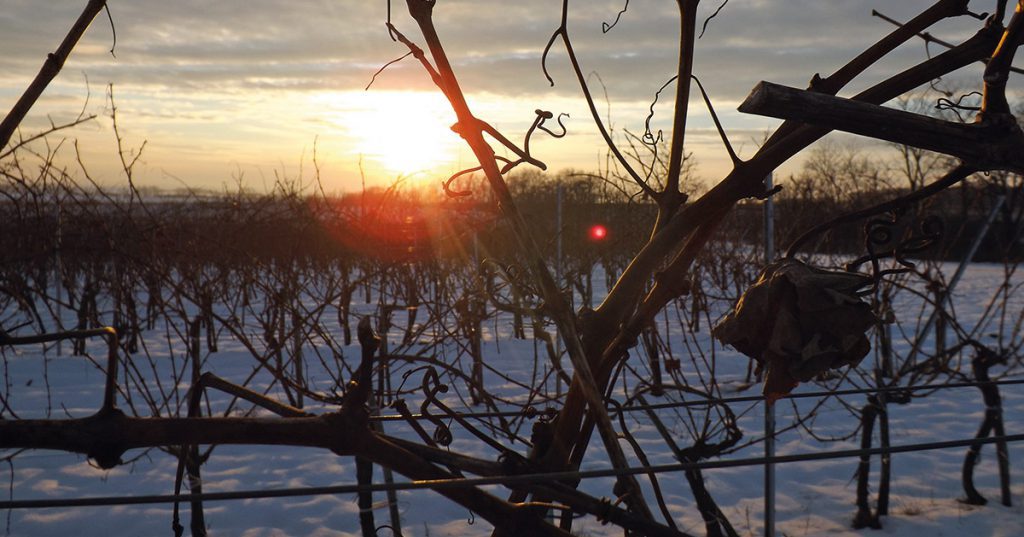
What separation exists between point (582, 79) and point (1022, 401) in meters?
5.68

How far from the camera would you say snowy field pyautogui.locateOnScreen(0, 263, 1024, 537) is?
11.3 ft

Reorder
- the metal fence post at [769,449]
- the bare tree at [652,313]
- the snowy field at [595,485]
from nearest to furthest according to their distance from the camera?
the bare tree at [652,313] < the metal fence post at [769,449] < the snowy field at [595,485]

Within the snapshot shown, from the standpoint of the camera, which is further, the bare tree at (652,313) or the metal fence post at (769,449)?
the metal fence post at (769,449)

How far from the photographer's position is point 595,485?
3951 millimetres

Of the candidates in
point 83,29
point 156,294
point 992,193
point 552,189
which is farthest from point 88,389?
point 552,189

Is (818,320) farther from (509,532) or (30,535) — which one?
(30,535)

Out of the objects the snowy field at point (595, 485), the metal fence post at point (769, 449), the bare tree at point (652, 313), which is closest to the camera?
the bare tree at point (652, 313)

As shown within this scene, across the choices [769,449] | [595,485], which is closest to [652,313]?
[769,449]

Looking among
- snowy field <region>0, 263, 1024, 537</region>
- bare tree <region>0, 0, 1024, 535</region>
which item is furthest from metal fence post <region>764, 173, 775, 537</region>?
bare tree <region>0, 0, 1024, 535</region>

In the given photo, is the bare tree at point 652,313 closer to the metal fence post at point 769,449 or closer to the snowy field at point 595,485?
the metal fence post at point 769,449

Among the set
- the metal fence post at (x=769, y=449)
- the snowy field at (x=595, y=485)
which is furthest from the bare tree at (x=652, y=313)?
the snowy field at (x=595, y=485)

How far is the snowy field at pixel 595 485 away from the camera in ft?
11.3

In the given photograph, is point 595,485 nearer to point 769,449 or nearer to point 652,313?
point 769,449

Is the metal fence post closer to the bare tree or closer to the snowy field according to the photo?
the snowy field
